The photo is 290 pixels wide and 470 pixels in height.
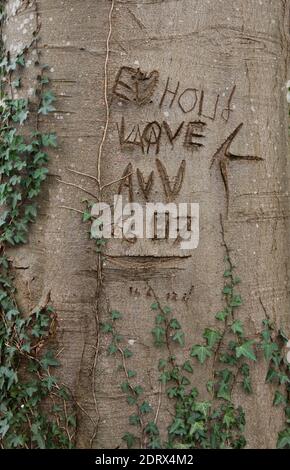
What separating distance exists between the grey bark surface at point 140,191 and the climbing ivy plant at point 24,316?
56 millimetres

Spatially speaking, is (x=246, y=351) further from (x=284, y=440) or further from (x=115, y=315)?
(x=115, y=315)

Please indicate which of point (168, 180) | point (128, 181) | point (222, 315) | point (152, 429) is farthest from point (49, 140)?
point (152, 429)

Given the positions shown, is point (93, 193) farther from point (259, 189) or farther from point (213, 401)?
point (213, 401)

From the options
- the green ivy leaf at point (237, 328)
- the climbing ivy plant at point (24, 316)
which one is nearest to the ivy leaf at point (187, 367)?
the green ivy leaf at point (237, 328)

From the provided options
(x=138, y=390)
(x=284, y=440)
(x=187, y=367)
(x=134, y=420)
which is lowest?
(x=284, y=440)

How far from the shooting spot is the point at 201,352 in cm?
302

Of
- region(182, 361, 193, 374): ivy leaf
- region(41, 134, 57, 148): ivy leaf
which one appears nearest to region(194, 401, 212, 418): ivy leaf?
region(182, 361, 193, 374): ivy leaf

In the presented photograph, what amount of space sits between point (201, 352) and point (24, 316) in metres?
0.84

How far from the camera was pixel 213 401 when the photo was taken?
3061 millimetres

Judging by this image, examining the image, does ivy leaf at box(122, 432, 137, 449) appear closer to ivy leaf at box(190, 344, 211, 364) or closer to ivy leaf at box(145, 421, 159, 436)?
ivy leaf at box(145, 421, 159, 436)

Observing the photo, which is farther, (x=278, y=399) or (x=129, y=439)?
(x=278, y=399)

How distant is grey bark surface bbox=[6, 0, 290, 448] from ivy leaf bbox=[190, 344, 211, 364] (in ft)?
0.14
